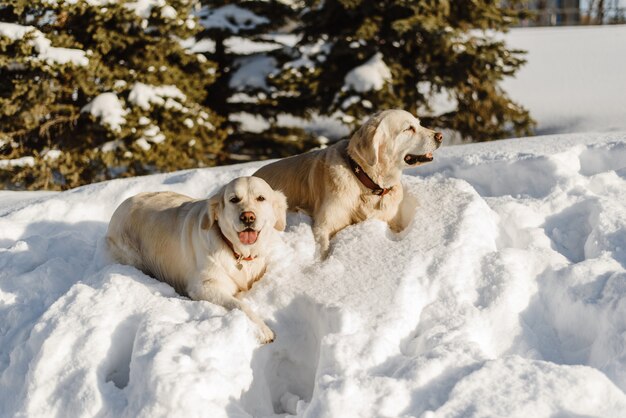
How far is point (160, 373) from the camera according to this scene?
2.81m

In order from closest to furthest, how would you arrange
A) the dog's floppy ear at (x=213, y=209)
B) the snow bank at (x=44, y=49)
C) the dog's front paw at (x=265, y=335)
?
the dog's front paw at (x=265, y=335), the dog's floppy ear at (x=213, y=209), the snow bank at (x=44, y=49)

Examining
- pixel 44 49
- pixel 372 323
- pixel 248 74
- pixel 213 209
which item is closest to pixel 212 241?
pixel 213 209

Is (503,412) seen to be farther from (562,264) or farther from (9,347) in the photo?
(9,347)

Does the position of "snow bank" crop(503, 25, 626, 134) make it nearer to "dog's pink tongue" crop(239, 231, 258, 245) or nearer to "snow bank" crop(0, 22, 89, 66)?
"snow bank" crop(0, 22, 89, 66)

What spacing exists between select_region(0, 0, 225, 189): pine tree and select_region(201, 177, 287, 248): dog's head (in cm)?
642

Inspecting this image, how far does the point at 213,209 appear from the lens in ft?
11.6

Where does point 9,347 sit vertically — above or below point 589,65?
above

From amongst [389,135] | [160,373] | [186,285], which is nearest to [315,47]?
[389,135]

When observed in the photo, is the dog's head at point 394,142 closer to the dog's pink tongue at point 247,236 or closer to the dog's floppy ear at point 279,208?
the dog's floppy ear at point 279,208

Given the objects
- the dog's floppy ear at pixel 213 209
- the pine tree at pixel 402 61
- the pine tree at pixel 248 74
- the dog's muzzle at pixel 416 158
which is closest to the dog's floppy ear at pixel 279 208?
the dog's floppy ear at pixel 213 209

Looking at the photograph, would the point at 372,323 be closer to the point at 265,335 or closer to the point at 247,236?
the point at 265,335

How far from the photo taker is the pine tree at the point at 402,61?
1070cm

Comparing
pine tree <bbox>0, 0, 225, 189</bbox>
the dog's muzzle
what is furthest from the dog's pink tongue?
pine tree <bbox>0, 0, 225, 189</bbox>

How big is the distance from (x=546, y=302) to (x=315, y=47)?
848 cm
